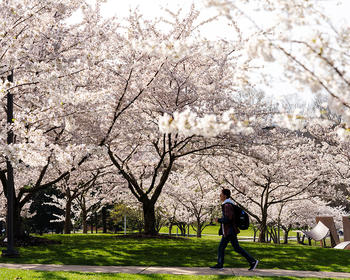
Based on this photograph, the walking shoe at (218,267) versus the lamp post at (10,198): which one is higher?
the lamp post at (10,198)

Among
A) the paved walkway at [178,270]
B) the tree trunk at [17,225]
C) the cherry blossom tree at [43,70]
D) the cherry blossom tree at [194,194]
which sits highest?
the cherry blossom tree at [43,70]

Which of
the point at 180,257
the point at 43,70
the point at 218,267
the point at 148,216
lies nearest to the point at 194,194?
the point at 148,216

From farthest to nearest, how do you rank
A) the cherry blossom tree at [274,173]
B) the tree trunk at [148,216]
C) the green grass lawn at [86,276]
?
the cherry blossom tree at [274,173], the tree trunk at [148,216], the green grass lawn at [86,276]

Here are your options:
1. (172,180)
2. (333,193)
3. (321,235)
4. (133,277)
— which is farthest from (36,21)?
(172,180)

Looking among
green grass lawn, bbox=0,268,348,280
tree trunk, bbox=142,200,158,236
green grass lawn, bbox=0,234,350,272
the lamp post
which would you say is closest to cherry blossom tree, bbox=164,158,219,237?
tree trunk, bbox=142,200,158,236

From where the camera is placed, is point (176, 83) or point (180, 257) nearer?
point (180, 257)

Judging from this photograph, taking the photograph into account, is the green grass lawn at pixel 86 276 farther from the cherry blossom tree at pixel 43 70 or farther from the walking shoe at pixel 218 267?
the cherry blossom tree at pixel 43 70

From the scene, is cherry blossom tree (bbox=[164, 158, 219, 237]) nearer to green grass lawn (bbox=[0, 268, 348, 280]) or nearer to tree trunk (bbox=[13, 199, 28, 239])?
tree trunk (bbox=[13, 199, 28, 239])

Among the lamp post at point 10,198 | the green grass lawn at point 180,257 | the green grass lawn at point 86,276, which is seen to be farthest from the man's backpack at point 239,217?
the lamp post at point 10,198

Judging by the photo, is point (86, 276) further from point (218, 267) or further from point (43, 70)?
point (43, 70)

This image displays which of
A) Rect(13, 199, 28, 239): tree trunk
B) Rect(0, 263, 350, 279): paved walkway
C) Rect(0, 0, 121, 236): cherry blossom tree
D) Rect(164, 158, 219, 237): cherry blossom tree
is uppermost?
Rect(0, 0, 121, 236): cherry blossom tree

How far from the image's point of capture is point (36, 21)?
9.69 m

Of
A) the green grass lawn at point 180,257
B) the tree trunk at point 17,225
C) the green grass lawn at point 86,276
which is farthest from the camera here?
the tree trunk at point 17,225

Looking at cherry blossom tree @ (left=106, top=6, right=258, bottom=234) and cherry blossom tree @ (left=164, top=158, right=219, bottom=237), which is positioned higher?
cherry blossom tree @ (left=106, top=6, right=258, bottom=234)
